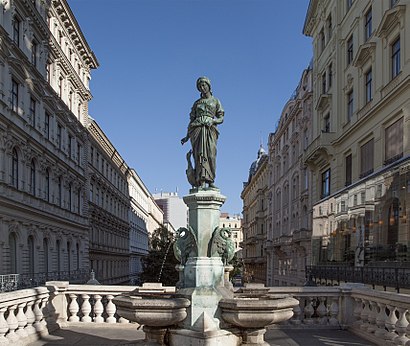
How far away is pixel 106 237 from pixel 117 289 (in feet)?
150

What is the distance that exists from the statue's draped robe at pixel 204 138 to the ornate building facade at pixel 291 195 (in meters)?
29.5

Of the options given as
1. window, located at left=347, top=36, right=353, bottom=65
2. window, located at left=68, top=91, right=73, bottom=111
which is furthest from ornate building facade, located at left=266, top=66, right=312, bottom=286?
window, located at left=68, top=91, right=73, bottom=111

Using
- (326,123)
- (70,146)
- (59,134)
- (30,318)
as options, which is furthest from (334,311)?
(70,146)

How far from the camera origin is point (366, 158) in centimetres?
2412

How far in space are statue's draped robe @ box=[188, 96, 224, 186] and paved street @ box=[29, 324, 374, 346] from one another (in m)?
3.07

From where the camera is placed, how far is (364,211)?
21734 mm

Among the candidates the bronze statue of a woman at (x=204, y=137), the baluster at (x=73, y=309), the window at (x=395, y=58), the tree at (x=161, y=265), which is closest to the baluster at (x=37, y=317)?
the baluster at (x=73, y=309)

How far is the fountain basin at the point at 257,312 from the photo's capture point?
6.28m

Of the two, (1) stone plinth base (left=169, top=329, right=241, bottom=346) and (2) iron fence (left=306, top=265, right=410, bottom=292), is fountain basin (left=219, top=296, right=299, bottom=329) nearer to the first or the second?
(1) stone plinth base (left=169, top=329, right=241, bottom=346)

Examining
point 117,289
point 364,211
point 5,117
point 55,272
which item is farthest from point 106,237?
point 117,289

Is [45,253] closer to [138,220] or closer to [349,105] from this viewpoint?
[349,105]

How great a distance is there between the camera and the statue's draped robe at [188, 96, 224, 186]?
7832mm

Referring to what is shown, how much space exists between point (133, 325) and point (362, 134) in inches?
724

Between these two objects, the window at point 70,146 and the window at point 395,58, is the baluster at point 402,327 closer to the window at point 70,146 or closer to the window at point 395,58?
the window at point 395,58
